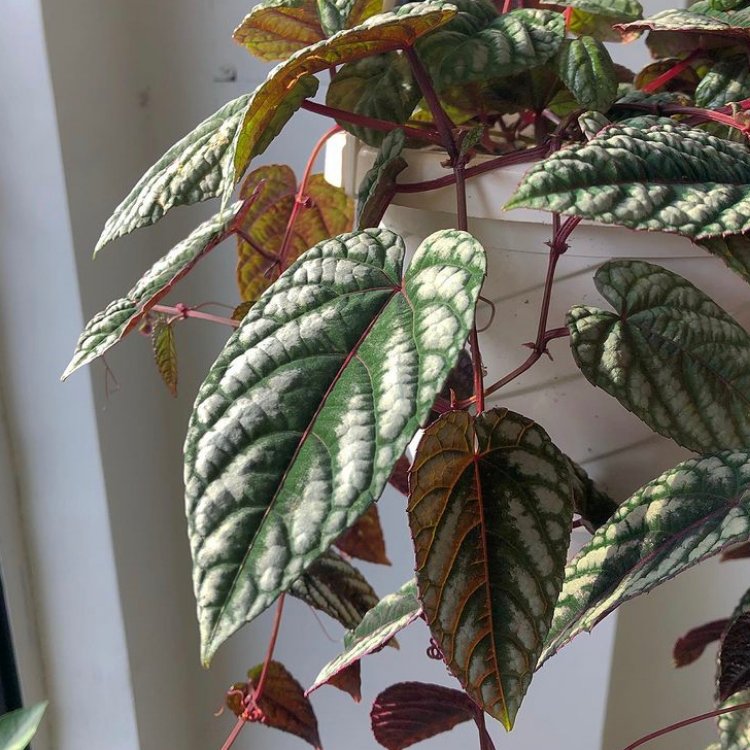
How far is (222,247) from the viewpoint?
3.20ft

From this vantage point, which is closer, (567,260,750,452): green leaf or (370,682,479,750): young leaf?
(567,260,750,452): green leaf

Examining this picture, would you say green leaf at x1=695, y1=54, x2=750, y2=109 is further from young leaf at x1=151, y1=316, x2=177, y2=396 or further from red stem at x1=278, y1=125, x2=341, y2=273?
young leaf at x1=151, y1=316, x2=177, y2=396

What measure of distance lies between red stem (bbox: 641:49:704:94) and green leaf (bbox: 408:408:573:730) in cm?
38

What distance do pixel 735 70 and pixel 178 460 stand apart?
0.79 metres

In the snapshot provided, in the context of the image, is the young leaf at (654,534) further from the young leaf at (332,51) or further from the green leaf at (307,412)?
the young leaf at (332,51)

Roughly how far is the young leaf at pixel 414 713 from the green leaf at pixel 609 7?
499 millimetres

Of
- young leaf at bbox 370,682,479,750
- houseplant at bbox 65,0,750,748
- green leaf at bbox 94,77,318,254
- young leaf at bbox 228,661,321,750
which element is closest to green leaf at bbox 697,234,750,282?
houseplant at bbox 65,0,750,748

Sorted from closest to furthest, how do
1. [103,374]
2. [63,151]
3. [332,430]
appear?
[332,430] < [63,151] < [103,374]

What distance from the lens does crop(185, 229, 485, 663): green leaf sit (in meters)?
0.29

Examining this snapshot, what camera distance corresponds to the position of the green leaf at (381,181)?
1.54 ft

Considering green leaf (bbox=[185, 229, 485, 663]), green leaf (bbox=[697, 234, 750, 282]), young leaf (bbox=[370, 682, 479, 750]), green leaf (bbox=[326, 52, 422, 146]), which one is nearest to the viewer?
green leaf (bbox=[185, 229, 485, 663])

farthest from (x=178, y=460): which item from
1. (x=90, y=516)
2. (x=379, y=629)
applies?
(x=379, y=629)

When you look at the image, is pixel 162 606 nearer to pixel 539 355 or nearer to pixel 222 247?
pixel 222 247

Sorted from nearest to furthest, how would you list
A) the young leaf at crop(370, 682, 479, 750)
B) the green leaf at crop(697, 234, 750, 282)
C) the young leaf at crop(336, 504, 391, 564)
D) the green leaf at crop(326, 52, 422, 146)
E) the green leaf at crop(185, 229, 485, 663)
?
1. the green leaf at crop(185, 229, 485, 663)
2. the green leaf at crop(697, 234, 750, 282)
3. the green leaf at crop(326, 52, 422, 146)
4. the young leaf at crop(370, 682, 479, 750)
5. the young leaf at crop(336, 504, 391, 564)
